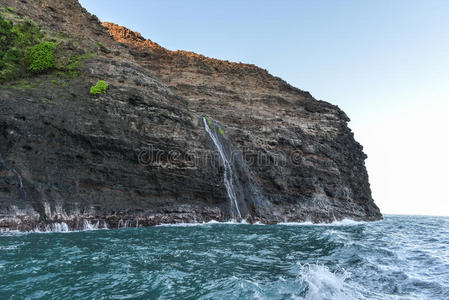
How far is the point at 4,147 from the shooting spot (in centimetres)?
1200

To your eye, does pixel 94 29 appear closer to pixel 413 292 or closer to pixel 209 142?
pixel 209 142

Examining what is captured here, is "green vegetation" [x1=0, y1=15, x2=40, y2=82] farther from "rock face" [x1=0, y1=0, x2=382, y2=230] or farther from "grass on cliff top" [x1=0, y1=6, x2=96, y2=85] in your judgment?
"rock face" [x1=0, y1=0, x2=382, y2=230]

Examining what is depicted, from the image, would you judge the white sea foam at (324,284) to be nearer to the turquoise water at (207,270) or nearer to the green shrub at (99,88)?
the turquoise water at (207,270)

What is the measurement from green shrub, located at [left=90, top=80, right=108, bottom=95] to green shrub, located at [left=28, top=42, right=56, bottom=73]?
10.1 ft

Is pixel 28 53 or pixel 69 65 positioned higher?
pixel 28 53

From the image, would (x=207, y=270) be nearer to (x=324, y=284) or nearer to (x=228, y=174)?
(x=324, y=284)

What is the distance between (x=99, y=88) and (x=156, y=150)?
4862mm

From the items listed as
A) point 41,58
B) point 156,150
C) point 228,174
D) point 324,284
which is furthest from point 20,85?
point 324,284

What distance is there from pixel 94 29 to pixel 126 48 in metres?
3.86

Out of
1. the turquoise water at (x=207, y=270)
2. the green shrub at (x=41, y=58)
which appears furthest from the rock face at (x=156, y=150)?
the turquoise water at (x=207, y=270)

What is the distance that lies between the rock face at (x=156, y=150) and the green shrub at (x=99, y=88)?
318mm

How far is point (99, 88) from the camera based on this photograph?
53.6 ft

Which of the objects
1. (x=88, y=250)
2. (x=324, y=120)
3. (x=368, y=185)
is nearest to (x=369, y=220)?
(x=368, y=185)

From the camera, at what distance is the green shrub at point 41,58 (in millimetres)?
16312
